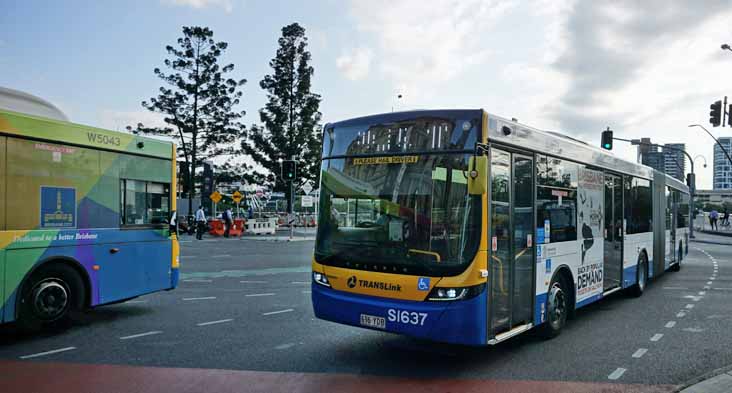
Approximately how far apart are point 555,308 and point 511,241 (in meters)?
1.81

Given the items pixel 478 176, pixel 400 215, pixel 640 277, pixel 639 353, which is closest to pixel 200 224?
pixel 640 277

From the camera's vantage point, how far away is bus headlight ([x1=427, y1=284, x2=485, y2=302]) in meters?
5.68

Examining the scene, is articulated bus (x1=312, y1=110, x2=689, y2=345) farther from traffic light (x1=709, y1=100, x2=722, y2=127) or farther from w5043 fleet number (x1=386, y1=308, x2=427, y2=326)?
traffic light (x1=709, y1=100, x2=722, y2=127)

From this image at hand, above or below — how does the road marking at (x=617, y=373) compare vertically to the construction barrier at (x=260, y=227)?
below

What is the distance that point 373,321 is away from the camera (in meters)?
6.07

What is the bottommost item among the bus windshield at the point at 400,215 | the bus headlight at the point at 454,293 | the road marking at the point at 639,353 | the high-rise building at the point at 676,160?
the road marking at the point at 639,353

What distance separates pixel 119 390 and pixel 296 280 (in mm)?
8319

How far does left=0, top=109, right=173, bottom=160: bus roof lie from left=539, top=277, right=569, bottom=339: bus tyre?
21.4ft

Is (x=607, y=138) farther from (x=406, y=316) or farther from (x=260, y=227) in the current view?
(x=406, y=316)

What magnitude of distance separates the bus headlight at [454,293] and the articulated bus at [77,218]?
16.9 ft

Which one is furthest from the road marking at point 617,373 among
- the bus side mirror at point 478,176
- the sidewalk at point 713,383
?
the bus side mirror at point 478,176

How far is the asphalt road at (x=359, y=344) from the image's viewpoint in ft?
20.6

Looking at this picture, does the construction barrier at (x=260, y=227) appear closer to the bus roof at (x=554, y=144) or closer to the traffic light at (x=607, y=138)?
the traffic light at (x=607, y=138)

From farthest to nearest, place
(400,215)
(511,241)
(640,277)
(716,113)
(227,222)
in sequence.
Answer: (227,222)
(716,113)
(640,277)
(511,241)
(400,215)
